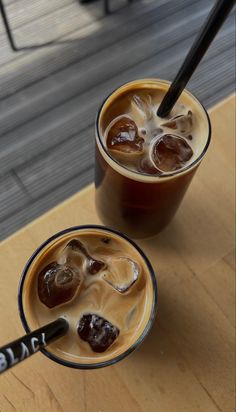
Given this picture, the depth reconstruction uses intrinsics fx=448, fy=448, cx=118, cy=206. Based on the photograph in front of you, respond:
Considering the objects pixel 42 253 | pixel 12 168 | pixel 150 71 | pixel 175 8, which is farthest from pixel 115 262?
pixel 175 8

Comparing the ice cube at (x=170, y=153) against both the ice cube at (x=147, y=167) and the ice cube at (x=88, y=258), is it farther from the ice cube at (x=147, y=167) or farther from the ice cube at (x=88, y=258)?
the ice cube at (x=88, y=258)

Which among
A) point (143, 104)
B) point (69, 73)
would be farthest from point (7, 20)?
point (143, 104)

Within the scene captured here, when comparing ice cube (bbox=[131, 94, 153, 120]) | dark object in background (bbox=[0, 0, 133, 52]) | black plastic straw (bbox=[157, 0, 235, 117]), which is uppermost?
black plastic straw (bbox=[157, 0, 235, 117])

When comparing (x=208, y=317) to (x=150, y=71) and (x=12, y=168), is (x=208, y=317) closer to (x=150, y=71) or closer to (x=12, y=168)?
(x=12, y=168)

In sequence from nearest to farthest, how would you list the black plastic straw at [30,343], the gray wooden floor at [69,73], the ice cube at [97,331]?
the black plastic straw at [30,343]
the ice cube at [97,331]
the gray wooden floor at [69,73]

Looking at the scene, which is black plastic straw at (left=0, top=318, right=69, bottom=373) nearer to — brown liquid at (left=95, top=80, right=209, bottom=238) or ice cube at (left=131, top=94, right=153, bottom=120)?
brown liquid at (left=95, top=80, right=209, bottom=238)

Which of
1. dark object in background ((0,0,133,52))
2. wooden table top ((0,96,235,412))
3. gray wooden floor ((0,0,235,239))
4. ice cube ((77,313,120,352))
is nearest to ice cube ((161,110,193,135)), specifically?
wooden table top ((0,96,235,412))

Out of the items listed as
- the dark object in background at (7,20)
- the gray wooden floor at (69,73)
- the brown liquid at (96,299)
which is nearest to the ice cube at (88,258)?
the brown liquid at (96,299)
